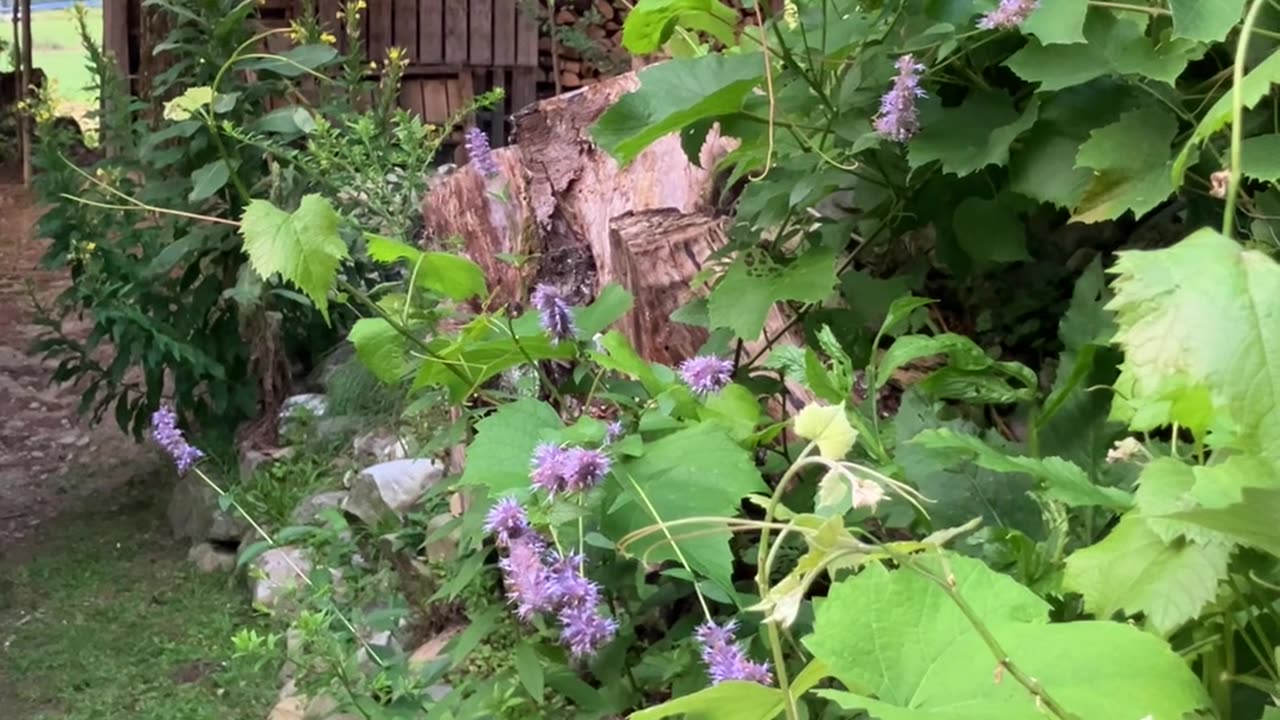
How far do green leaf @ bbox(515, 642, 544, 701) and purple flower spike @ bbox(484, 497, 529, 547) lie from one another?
0.29 m

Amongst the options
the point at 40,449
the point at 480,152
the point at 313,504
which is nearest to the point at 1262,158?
the point at 480,152

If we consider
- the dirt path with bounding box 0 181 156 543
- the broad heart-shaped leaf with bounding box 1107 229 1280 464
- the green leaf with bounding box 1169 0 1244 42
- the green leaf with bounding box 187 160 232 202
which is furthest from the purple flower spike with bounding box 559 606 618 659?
the dirt path with bounding box 0 181 156 543

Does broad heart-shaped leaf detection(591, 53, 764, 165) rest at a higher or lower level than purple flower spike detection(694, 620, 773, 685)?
higher

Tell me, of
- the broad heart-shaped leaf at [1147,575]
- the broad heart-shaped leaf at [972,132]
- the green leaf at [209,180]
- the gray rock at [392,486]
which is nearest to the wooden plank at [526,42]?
the green leaf at [209,180]

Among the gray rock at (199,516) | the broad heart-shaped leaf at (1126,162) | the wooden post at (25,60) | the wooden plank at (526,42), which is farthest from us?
the wooden post at (25,60)

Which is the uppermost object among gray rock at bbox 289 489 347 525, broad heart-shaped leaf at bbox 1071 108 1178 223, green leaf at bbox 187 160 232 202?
broad heart-shaped leaf at bbox 1071 108 1178 223

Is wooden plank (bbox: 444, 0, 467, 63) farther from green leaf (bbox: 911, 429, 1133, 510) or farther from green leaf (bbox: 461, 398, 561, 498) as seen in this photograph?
green leaf (bbox: 911, 429, 1133, 510)

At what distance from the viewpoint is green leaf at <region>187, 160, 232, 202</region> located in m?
2.69

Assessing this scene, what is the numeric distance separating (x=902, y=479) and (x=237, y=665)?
197 cm

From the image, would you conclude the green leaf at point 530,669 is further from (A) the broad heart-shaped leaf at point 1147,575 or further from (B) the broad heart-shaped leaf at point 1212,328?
(B) the broad heart-shaped leaf at point 1212,328

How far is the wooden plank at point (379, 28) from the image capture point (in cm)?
532

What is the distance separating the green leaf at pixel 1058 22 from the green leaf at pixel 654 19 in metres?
0.30

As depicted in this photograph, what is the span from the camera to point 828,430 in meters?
0.56

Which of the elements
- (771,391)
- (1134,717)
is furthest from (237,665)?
(1134,717)
